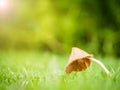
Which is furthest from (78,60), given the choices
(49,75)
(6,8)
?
(6,8)

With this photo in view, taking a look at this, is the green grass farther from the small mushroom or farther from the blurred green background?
the blurred green background

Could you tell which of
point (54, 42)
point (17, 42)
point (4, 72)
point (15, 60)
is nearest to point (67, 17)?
point (54, 42)

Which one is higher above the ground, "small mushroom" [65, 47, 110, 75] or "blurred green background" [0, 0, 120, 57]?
"blurred green background" [0, 0, 120, 57]

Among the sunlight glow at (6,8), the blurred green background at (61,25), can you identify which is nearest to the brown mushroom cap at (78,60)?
the blurred green background at (61,25)

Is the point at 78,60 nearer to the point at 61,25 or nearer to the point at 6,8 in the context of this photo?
the point at 6,8

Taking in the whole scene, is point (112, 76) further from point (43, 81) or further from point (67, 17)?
point (67, 17)

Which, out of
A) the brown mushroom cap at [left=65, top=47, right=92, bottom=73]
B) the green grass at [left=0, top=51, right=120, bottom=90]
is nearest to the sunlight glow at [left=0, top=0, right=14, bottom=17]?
the green grass at [left=0, top=51, right=120, bottom=90]

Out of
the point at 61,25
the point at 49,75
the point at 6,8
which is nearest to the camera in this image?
the point at 49,75

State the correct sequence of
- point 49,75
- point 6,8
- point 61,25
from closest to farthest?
point 49,75 < point 6,8 < point 61,25
